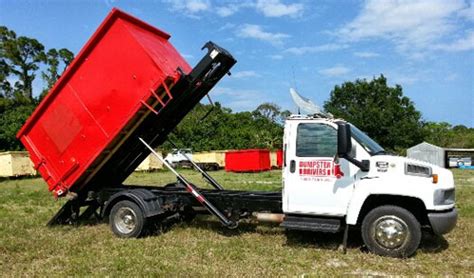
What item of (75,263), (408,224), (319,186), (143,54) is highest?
(143,54)

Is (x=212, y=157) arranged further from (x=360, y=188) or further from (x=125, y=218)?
(x=360, y=188)

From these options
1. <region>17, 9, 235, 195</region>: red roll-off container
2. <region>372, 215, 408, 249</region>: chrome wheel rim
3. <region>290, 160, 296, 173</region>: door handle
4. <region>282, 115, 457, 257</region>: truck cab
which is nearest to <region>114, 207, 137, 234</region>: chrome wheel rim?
<region>17, 9, 235, 195</region>: red roll-off container

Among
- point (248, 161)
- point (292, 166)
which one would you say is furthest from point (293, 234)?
point (248, 161)

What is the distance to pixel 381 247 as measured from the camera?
22.7 ft

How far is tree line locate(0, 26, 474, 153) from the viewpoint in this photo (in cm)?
4725

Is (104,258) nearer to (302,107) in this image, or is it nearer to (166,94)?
(166,94)

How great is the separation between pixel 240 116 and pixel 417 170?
52.3m

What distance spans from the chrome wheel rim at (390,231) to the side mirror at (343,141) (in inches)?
46.0

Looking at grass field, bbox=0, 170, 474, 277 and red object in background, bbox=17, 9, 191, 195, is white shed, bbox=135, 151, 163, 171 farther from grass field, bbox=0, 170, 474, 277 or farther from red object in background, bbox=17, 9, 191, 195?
red object in background, bbox=17, 9, 191, 195

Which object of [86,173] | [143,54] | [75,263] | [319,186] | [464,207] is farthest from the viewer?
[464,207]

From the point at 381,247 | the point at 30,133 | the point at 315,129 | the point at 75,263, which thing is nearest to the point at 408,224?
the point at 381,247

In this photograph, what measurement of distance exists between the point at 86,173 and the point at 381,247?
17.7 ft

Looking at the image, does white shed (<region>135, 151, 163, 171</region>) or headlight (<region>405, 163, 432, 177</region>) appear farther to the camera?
white shed (<region>135, 151, 163, 171</region>)

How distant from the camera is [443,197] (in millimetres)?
6832
